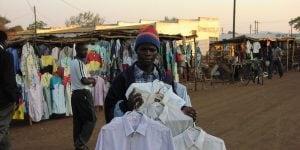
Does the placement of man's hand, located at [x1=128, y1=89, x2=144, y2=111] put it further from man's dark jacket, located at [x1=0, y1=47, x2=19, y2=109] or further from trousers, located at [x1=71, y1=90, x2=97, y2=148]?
trousers, located at [x1=71, y1=90, x2=97, y2=148]

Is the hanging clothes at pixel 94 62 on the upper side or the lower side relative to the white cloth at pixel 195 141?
upper

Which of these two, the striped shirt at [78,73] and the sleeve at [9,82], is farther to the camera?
the striped shirt at [78,73]

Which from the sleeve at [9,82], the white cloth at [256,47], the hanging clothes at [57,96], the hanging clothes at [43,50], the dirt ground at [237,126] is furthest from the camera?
the white cloth at [256,47]

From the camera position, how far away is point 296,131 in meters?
8.77

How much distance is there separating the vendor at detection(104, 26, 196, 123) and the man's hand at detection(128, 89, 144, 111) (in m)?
0.03

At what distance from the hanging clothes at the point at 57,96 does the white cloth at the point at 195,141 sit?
8.01 meters

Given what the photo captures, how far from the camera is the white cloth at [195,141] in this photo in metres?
3.29

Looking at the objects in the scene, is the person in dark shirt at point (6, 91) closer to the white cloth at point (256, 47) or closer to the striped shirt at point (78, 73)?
the striped shirt at point (78, 73)

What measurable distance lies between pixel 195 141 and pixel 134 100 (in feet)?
1.84

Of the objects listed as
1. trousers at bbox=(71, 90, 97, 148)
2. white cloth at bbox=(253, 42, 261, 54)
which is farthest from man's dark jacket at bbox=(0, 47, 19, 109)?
white cloth at bbox=(253, 42, 261, 54)

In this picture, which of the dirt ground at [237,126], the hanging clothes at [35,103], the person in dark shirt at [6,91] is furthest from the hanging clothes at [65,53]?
the person in dark shirt at [6,91]

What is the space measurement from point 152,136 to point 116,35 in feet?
32.7

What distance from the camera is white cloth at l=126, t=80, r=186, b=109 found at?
320 cm

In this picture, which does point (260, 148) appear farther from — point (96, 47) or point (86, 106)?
point (96, 47)
